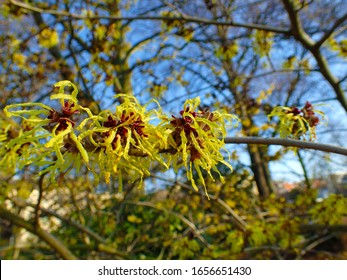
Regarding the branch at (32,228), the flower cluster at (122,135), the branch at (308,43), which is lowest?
the flower cluster at (122,135)

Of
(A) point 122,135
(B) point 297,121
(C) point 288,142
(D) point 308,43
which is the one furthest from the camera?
(D) point 308,43

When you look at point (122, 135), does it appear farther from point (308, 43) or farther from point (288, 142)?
point (308, 43)

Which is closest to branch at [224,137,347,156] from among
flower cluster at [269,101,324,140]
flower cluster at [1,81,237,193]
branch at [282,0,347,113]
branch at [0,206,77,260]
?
flower cluster at [1,81,237,193]

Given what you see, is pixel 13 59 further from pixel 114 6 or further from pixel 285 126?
pixel 285 126

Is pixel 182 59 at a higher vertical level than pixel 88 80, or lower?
higher

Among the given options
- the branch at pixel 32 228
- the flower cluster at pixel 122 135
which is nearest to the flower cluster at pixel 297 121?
the flower cluster at pixel 122 135

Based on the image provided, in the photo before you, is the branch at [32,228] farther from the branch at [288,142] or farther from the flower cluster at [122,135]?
the branch at [288,142]

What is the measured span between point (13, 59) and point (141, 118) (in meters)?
3.71

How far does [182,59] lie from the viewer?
561 cm

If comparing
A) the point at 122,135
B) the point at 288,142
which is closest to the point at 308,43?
the point at 288,142

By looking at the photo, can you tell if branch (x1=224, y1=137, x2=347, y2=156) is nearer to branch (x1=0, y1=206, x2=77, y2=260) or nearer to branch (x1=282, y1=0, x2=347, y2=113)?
branch (x1=282, y1=0, x2=347, y2=113)
